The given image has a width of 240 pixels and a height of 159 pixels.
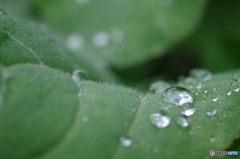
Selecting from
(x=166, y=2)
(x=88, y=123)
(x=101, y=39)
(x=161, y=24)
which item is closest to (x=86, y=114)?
(x=88, y=123)

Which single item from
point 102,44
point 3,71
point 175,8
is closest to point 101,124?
point 3,71

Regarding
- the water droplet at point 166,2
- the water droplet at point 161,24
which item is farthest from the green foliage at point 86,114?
the water droplet at point 166,2

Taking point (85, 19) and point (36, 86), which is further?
point (85, 19)

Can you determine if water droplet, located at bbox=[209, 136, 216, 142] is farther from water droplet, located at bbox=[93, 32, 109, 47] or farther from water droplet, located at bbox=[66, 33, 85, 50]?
water droplet, located at bbox=[66, 33, 85, 50]

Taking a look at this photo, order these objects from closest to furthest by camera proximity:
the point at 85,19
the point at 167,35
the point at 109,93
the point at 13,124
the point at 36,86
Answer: the point at 13,124
the point at 36,86
the point at 109,93
the point at 167,35
the point at 85,19

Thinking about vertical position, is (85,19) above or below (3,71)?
above

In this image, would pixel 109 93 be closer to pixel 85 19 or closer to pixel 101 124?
pixel 101 124

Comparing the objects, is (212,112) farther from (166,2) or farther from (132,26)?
(166,2)
